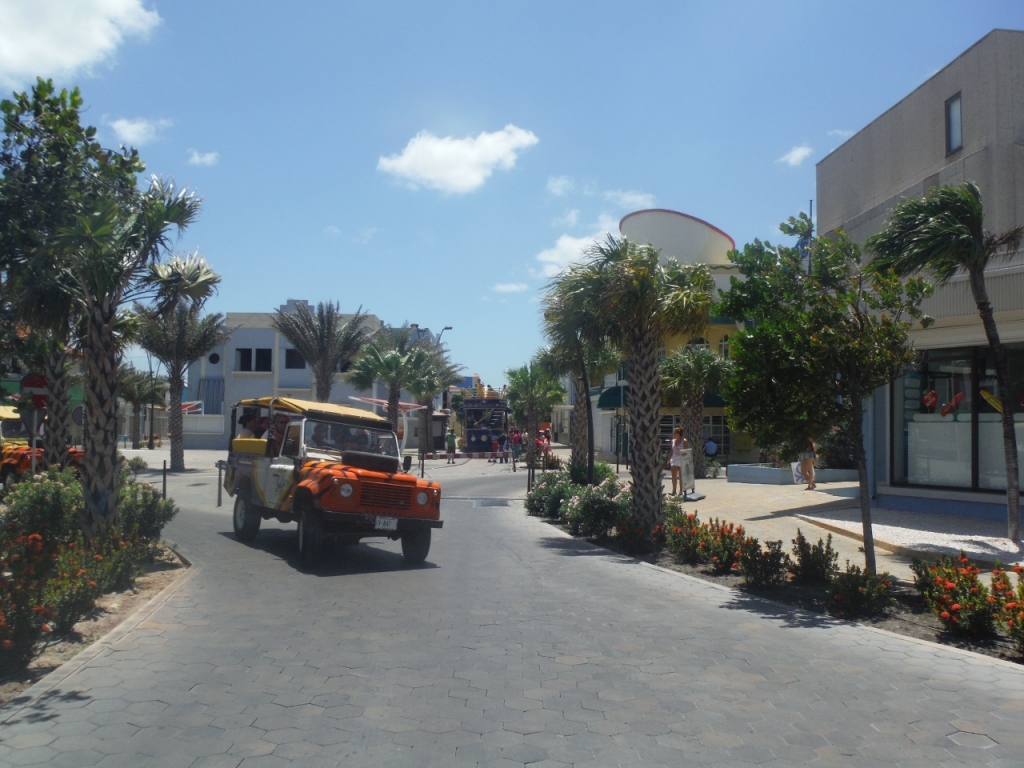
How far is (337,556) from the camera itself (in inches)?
481

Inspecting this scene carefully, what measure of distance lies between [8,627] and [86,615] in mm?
1971

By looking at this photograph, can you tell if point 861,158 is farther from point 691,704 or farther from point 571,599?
point 691,704

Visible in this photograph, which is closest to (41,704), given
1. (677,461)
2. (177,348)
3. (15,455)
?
(677,461)

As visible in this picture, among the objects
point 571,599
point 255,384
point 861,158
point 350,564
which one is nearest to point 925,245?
point 571,599

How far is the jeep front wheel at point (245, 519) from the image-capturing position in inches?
528

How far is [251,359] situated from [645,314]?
1774 inches

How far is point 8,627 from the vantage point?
237 inches

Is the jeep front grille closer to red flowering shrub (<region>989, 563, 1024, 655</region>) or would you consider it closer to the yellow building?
red flowering shrub (<region>989, 563, 1024, 655</region>)

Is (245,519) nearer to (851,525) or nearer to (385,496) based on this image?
(385,496)

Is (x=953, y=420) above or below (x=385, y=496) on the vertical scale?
above

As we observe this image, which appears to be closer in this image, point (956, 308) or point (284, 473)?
point (284, 473)

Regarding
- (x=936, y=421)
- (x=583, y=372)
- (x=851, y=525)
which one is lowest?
(x=851, y=525)

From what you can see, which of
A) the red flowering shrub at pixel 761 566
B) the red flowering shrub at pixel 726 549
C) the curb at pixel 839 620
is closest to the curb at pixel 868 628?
the curb at pixel 839 620

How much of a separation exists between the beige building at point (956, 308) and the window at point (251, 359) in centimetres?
4133
